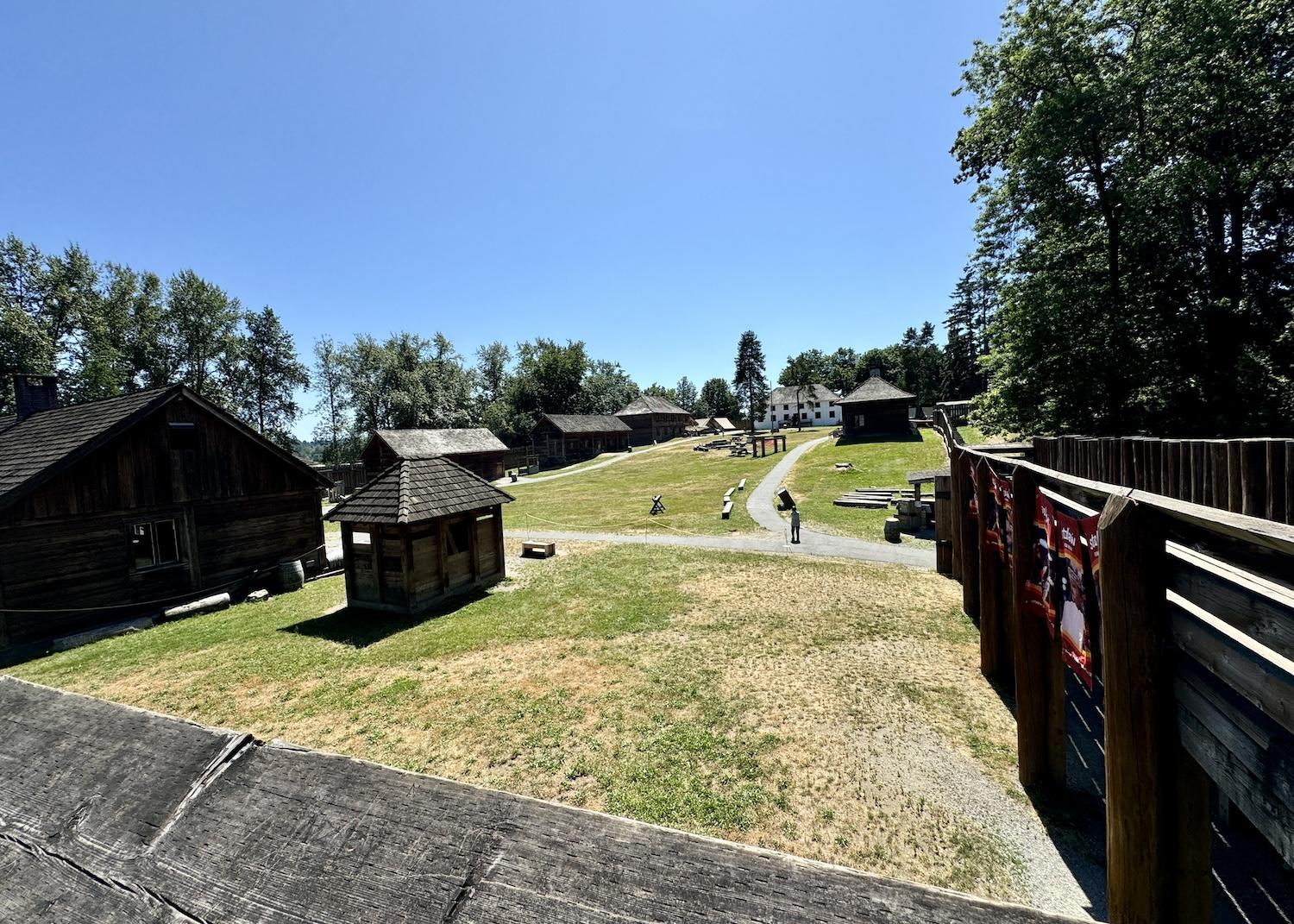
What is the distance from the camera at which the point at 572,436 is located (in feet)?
195

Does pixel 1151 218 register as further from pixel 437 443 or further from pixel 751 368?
pixel 751 368

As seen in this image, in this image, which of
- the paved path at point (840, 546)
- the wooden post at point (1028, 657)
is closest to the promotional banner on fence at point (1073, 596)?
the wooden post at point (1028, 657)

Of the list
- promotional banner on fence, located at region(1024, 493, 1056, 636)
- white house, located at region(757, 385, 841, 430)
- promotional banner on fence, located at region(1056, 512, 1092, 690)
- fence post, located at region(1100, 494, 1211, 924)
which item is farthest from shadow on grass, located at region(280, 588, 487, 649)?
white house, located at region(757, 385, 841, 430)

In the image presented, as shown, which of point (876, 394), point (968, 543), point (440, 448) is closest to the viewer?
point (968, 543)

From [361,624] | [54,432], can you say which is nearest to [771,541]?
[361,624]

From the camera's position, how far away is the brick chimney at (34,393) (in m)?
16.6

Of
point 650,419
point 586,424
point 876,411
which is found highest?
point 650,419

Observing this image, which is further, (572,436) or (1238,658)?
(572,436)

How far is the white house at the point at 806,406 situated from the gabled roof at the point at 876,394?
35397 mm

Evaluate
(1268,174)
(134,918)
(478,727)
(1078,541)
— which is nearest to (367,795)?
(134,918)

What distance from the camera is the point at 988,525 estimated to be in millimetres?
7074

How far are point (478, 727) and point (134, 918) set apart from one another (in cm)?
673

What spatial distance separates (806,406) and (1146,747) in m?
86.4

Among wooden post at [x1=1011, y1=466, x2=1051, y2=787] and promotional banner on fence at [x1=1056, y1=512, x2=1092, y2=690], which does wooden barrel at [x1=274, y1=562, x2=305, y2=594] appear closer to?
wooden post at [x1=1011, y1=466, x2=1051, y2=787]
